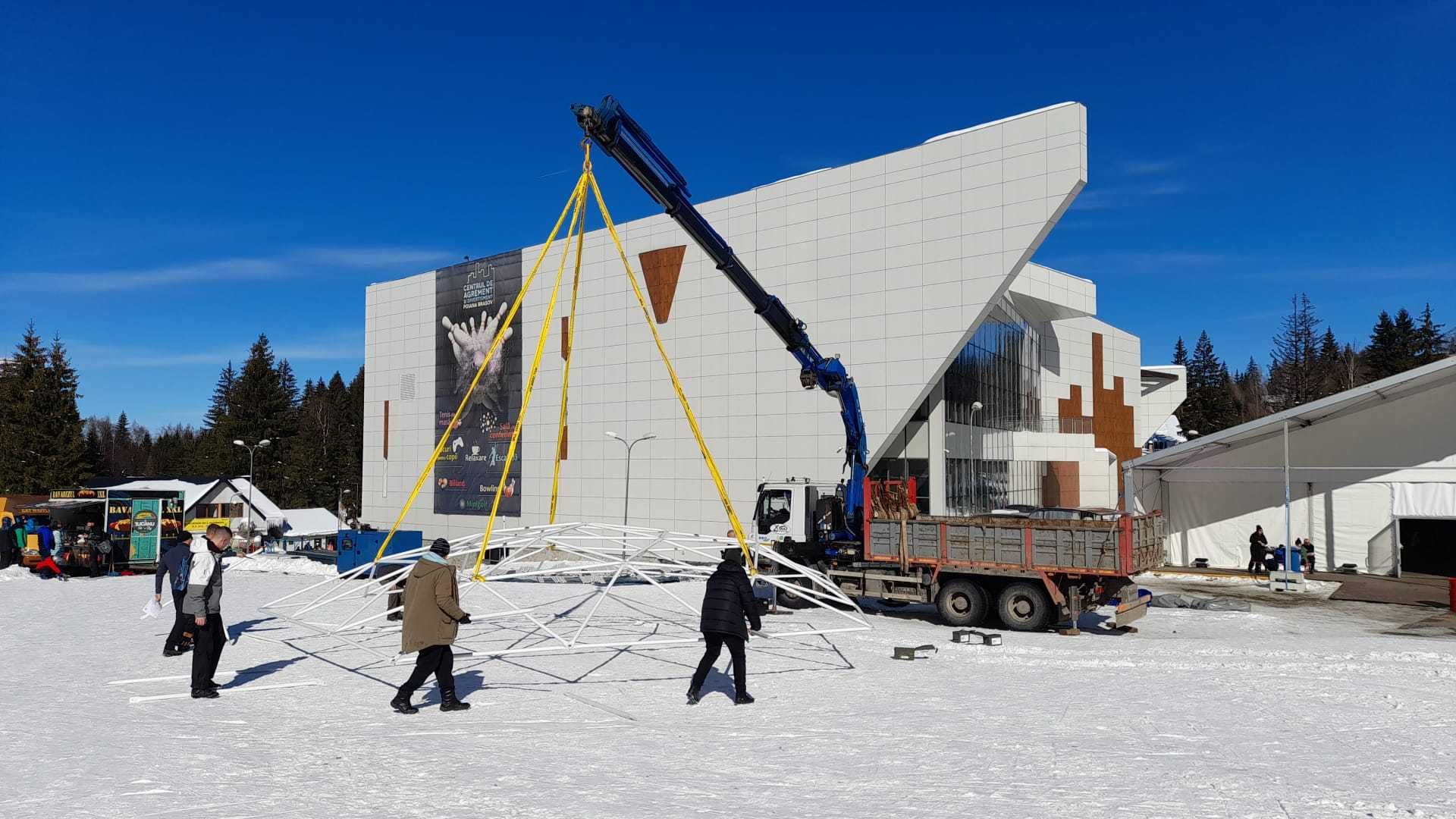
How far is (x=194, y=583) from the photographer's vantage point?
869cm

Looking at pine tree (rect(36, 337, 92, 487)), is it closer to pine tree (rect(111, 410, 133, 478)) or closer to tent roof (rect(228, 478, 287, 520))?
tent roof (rect(228, 478, 287, 520))

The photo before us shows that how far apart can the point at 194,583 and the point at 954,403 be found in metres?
26.8

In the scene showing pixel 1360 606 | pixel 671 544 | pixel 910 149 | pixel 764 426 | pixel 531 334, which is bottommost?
pixel 1360 606

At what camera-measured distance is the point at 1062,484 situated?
4062 cm

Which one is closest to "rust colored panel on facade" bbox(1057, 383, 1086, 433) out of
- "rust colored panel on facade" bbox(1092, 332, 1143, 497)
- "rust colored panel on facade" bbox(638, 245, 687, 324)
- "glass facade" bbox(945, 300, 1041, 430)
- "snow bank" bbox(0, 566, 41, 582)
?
"rust colored panel on facade" bbox(1092, 332, 1143, 497)

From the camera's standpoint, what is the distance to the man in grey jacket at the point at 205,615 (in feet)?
28.4

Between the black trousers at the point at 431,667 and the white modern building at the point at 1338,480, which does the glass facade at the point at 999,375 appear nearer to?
the white modern building at the point at 1338,480

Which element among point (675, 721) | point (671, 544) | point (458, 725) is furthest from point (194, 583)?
point (671, 544)

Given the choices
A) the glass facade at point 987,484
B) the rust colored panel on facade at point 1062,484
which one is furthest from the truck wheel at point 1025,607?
the rust colored panel on facade at point 1062,484

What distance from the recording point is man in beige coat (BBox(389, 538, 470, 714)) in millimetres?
7965

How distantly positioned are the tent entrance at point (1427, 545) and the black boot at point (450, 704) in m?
28.4

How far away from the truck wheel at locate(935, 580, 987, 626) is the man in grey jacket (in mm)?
11332

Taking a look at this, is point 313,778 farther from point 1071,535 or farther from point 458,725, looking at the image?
point 1071,535

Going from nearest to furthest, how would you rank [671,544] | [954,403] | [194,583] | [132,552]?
1. [194,583]
2. [671,544]
3. [132,552]
4. [954,403]
